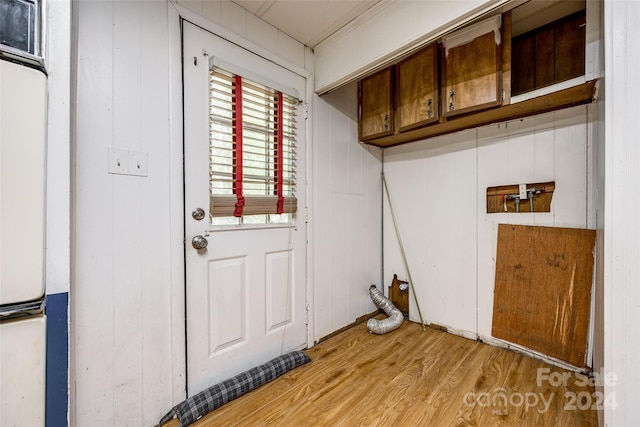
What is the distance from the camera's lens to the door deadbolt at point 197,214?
1.49m

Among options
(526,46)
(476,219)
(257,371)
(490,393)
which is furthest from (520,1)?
(257,371)

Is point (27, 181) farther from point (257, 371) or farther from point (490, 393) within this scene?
point (490, 393)

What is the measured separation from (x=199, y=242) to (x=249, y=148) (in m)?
0.65

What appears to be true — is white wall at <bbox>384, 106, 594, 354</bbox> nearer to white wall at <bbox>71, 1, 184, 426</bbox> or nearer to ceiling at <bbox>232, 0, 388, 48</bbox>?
ceiling at <bbox>232, 0, 388, 48</bbox>

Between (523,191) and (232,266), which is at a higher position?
(523,191)

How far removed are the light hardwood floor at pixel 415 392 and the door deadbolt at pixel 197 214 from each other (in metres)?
1.04

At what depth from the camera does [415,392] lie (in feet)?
5.12

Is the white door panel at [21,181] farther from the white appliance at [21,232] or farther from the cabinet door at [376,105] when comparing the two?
the cabinet door at [376,105]

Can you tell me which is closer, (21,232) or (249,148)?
(21,232)

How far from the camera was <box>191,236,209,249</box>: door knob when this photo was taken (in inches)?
58.4

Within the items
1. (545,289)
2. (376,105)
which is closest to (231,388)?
(545,289)

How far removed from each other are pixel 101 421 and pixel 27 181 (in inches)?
44.1

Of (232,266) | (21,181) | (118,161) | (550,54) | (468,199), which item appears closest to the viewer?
(21,181)
